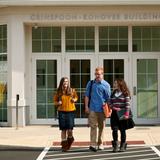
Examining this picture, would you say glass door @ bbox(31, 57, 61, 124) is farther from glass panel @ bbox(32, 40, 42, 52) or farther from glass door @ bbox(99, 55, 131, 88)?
glass door @ bbox(99, 55, 131, 88)

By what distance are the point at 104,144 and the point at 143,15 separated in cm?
636

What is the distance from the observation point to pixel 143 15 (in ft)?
64.4

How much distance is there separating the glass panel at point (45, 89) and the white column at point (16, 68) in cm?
102

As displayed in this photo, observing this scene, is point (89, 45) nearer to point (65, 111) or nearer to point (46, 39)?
point (46, 39)

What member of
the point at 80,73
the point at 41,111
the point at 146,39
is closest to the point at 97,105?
the point at 80,73

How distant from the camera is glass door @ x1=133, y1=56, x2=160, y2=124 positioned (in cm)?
→ 2052

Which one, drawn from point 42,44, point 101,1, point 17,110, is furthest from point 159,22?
point 17,110

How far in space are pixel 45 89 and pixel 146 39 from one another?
403 centimetres

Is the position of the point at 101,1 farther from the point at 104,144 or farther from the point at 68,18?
the point at 104,144

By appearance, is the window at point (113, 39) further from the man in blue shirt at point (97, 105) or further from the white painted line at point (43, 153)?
the white painted line at point (43, 153)

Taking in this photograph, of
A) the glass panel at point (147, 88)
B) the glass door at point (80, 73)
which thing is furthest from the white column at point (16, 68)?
the glass panel at point (147, 88)

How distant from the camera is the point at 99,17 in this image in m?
19.7

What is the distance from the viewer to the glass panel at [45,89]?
2066 centimetres

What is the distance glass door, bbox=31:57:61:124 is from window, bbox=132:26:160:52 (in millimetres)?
2955
